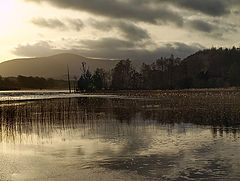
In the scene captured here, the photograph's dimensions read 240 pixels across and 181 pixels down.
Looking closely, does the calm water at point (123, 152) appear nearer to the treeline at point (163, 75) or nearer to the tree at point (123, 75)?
the treeline at point (163, 75)

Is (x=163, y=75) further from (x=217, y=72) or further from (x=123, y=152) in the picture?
(x=123, y=152)

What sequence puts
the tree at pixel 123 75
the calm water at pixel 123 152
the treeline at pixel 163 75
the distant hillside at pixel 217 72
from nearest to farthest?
the calm water at pixel 123 152 → the distant hillside at pixel 217 72 → the treeline at pixel 163 75 → the tree at pixel 123 75

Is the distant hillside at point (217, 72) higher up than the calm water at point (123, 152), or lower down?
higher up

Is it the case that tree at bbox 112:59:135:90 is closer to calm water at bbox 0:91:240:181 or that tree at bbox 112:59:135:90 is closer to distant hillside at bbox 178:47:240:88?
distant hillside at bbox 178:47:240:88

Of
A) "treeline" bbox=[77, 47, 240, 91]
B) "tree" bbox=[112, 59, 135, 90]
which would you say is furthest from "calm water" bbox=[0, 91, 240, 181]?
"tree" bbox=[112, 59, 135, 90]

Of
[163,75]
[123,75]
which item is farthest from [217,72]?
[123,75]

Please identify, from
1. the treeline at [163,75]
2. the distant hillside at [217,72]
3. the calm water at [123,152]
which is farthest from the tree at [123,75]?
the calm water at [123,152]

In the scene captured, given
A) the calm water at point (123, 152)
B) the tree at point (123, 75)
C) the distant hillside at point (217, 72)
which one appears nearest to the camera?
the calm water at point (123, 152)

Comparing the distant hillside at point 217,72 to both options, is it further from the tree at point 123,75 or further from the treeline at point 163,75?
the tree at point 123,75

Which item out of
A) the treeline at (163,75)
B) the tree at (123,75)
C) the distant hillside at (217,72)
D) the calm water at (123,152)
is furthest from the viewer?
the tree at (123,75)

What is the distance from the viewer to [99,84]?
429 feet

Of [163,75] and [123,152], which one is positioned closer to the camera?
[123,152]

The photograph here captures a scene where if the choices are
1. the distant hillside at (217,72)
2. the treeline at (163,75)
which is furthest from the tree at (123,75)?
the distant hillside at (217,72)

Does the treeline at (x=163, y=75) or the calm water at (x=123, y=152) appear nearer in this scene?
the calm water at (x=123, y=152)
